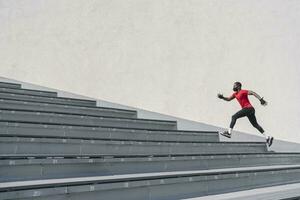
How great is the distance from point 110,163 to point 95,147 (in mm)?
441

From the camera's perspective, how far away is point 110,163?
2.71 m

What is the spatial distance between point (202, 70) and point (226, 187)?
3.68 meters

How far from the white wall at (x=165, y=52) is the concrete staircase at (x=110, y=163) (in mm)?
1466

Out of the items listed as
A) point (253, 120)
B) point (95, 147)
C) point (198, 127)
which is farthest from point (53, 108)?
point (253, 120)

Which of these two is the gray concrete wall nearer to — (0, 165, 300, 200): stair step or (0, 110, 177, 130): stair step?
(0, 110, 177, 130): stair step

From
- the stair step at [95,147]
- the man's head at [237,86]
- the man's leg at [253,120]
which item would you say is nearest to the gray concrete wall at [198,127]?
the man's leg at [253,120]

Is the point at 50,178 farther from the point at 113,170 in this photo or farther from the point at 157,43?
the point at 157,43

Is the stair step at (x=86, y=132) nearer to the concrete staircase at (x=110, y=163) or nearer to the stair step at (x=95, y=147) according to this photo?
the concrete staircase at (x=110, y=163)

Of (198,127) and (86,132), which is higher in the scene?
(198,127)

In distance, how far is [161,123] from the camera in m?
5.68

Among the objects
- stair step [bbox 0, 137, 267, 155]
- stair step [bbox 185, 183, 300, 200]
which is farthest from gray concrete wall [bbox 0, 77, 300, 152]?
stair step [bbox 185, 183, 300, 200]

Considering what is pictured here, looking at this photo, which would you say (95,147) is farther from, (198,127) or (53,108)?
(198,127)

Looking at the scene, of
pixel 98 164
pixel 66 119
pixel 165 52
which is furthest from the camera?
pixel 165 52

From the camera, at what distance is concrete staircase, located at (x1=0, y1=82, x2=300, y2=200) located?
2121mm
